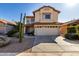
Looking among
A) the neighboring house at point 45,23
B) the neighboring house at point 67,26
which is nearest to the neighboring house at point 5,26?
the neighboring house at point 45,23

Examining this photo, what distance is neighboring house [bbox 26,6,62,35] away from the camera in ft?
19.3

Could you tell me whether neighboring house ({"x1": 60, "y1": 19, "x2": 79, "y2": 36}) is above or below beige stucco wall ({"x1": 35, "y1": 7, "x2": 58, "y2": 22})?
below

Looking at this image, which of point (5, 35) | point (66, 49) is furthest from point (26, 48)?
point (66, 49)

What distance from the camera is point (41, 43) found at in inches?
229

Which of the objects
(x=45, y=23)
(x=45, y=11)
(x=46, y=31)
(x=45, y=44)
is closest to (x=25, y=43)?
(x=45, y=44)

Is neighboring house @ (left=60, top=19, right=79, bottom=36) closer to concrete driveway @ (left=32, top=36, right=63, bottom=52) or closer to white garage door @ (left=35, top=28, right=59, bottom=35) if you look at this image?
white garage door @ (left=35, top=28, right=59, bottom=35)

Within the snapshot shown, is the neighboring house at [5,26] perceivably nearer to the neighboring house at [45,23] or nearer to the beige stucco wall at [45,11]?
the neighboring house at [45,23]

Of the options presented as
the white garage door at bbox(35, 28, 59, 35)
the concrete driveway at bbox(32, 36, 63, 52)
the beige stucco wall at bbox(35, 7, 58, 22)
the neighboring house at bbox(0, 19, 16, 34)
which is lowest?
the concrete driveway at bbox(32, 36, 63, 52)

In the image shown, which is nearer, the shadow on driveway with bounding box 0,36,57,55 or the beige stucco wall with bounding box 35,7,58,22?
the shadow on driveway with bounding box 0,36,57,55

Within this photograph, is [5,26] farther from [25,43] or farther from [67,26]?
[67,26]

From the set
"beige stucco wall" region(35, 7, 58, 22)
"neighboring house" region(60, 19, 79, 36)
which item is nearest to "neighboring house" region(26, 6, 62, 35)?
"beige stucco wall" region(35, 7, 58, 22)

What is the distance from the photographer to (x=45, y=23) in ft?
19.5

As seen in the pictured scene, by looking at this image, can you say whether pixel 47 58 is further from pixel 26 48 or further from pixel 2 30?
pixel 2 30

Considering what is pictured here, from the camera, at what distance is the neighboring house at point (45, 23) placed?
5.88 m
